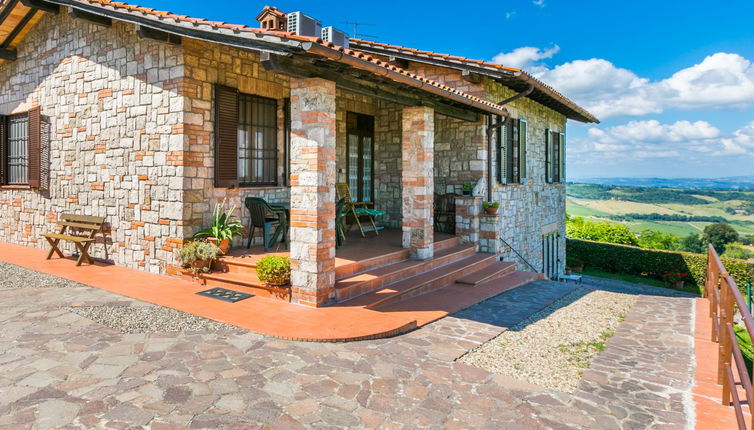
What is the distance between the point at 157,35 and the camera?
22.6 feet

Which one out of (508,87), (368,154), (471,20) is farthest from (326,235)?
(471,20)

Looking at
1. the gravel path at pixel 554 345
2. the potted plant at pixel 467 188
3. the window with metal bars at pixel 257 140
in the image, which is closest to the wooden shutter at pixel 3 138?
the window with metal bars at pixel 257 140

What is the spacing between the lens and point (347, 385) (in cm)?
375

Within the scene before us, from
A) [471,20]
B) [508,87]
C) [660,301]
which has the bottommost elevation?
[660,301]

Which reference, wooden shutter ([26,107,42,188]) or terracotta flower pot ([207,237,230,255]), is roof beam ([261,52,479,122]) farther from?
→ wooden shutter ([26,107,42,188])

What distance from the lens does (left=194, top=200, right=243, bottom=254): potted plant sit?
694 cm

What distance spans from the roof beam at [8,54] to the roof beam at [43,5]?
2.37m

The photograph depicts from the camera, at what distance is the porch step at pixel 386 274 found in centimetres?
608

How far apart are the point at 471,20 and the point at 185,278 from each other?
58.9 ft

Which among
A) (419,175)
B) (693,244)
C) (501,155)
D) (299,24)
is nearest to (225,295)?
(419,175)

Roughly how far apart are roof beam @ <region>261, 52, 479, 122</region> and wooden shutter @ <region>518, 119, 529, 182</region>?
9.62 feet

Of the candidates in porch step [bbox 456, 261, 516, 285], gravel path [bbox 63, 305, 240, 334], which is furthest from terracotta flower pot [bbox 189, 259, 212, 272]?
porch step [bbox 456, 261, 516, 285]

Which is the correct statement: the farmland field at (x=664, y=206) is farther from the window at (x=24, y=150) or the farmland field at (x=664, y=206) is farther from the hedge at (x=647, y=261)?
the window at (x=24, y=150)

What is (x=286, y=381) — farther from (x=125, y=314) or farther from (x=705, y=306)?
(x=705, y=306)
